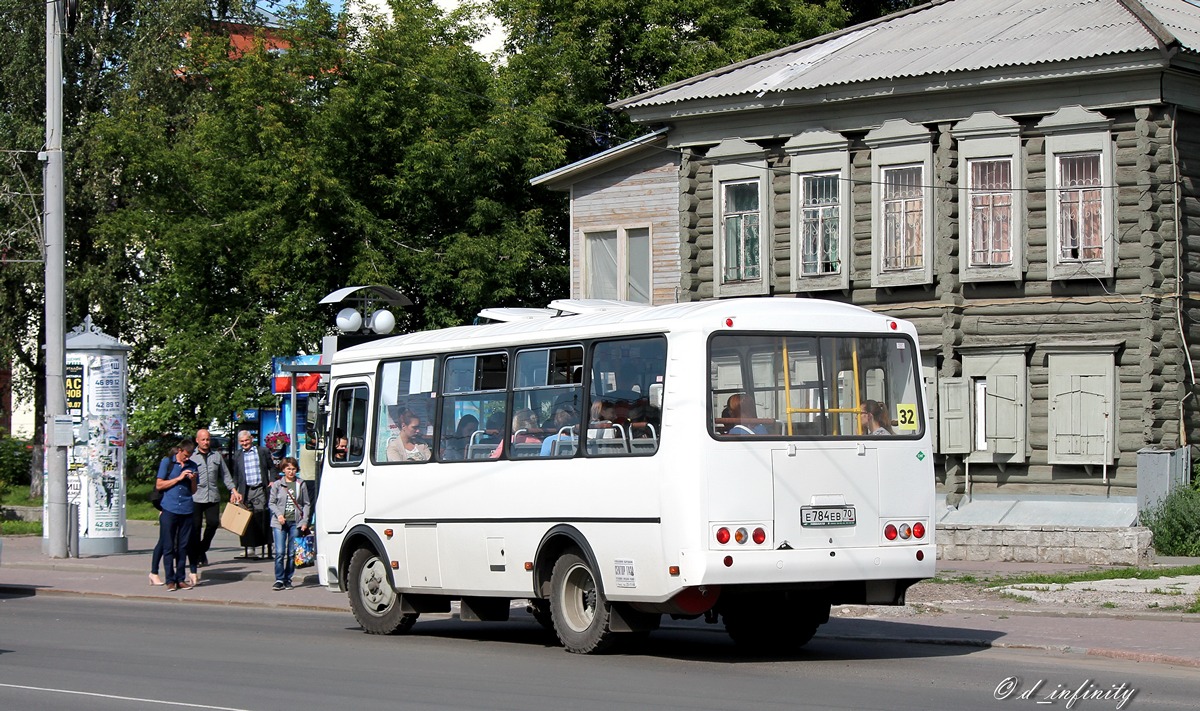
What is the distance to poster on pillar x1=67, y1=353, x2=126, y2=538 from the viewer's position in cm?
2633

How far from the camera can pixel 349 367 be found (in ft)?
56.4

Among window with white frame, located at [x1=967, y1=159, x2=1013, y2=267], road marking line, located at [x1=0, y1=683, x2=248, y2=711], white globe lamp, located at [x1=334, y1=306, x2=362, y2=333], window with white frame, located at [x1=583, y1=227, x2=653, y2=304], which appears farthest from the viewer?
window with white frame, located at [x1=583, y1=227, x2=653, y2=304]

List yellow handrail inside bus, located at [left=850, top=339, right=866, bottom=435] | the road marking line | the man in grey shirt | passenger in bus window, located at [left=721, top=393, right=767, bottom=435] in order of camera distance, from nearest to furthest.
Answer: the road marking line < passenger in bus window, located at [left=721, top=393, right=767, bottom=435] < yellow handrail inside bus, located at [left=850, top=339, right=866, bottom=435] < the man in grey shirt

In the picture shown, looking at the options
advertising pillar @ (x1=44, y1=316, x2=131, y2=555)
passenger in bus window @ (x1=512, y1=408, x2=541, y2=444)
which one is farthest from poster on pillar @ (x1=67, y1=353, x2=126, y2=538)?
passenger in bus window @ (x1=512, y1=408, x2=541, y2=444)

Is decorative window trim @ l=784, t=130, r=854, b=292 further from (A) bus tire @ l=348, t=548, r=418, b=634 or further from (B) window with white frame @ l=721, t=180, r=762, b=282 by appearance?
(A) bus tire @ l=348, t=548, r=418, b=634

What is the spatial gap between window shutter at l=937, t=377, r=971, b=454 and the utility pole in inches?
551

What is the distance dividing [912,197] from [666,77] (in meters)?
12.3

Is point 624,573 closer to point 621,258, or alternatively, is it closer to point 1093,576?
point 1093,576

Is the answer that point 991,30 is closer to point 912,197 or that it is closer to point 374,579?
point 912,197

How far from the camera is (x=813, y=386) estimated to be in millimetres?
13336

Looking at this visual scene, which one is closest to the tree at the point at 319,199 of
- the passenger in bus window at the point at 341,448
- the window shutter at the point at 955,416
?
the window shutter at the point at 955,416

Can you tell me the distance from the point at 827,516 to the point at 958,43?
1826 cm

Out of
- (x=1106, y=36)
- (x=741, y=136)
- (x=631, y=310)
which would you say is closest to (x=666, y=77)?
(x=741, y=136)

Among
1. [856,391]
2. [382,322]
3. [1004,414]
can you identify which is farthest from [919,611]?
[1004,414]
